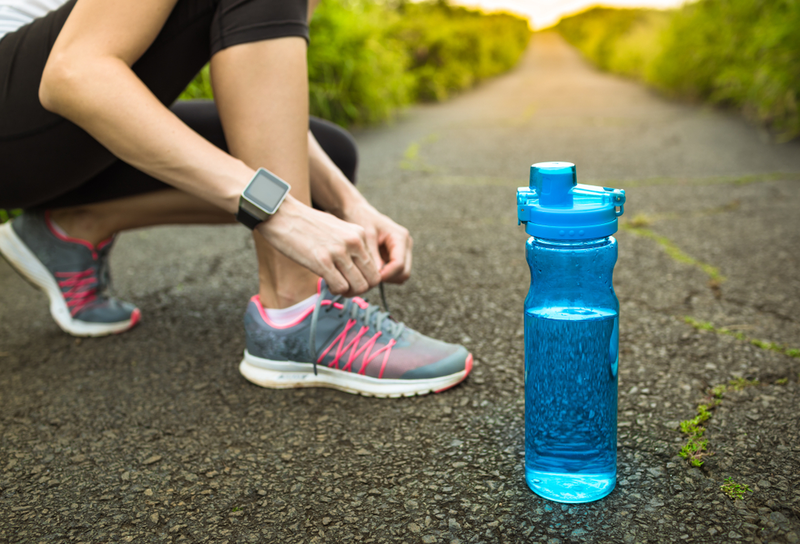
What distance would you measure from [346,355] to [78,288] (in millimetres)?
699

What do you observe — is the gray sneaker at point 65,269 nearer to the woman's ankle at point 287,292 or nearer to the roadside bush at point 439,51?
the woman's ankle at point 287,292

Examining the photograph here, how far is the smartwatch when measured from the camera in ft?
3.12

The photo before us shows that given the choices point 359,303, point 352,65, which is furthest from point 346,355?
point 352,65

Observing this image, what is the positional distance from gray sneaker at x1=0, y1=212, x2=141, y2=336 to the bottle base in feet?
3.56

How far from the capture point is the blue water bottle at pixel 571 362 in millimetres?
803

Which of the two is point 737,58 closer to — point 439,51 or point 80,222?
point 439,51

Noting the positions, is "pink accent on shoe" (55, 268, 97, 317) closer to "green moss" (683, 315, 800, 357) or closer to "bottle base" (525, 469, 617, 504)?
"bottle base" (525, 469, 617, 504)

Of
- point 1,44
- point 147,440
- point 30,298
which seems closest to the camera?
point 147,440

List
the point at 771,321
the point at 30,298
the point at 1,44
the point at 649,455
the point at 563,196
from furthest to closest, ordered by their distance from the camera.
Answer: the point at 30,298 → the point at 771,321 → the point at 1,44 → the point at 649,455 → the point at 563,196

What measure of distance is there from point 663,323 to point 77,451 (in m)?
1.25

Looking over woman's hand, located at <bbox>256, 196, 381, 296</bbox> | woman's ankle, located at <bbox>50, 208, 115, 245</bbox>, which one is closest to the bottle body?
woman's hand, located at <bbox>256, 196, 381, 296</bbox>

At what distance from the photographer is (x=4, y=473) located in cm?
98

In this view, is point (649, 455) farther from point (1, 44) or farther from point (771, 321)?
point (1, 44)

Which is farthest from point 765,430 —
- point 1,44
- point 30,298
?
point 30,298
